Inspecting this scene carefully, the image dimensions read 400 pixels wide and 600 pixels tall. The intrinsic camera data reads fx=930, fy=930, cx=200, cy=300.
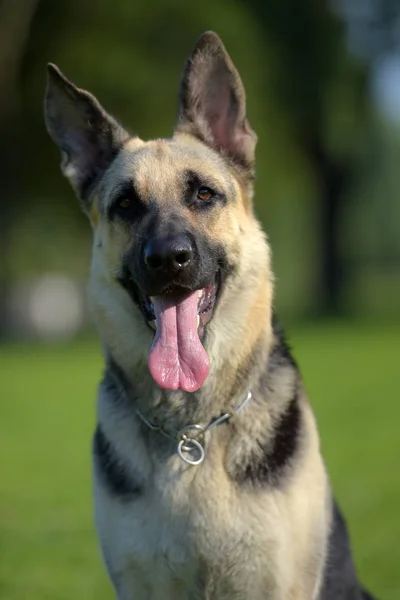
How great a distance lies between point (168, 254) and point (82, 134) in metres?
1.04

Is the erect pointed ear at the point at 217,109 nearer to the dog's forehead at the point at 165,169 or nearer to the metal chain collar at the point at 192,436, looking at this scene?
the dog's forehead at the point at 165,169

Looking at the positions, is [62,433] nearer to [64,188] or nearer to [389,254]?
[64,188]

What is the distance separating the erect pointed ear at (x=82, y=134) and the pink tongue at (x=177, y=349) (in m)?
0.90

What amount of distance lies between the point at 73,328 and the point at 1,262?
5.00 m

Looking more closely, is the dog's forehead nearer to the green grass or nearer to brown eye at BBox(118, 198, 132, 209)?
brown eye at BBox(118, 198, 132, 209)

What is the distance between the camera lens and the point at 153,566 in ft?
11.4

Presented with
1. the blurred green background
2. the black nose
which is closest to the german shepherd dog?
the black nose

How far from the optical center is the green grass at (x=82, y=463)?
5.82 m

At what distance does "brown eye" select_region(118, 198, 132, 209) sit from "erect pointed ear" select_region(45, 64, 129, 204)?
0.33m

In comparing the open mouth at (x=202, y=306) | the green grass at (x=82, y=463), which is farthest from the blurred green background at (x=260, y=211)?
the open mouth at (x=202, y=306)

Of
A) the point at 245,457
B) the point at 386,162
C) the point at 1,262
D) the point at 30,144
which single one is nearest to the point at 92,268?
the point at 245,457

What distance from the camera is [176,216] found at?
12.3 ft

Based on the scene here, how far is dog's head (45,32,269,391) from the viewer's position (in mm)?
3621

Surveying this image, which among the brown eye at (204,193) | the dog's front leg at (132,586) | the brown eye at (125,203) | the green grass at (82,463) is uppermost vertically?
the brown eye at (204,193)
